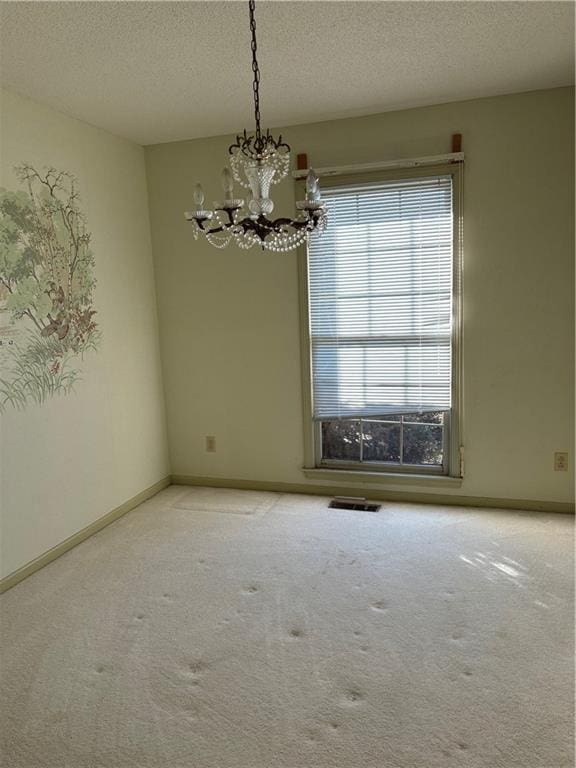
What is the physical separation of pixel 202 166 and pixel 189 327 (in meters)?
1.15

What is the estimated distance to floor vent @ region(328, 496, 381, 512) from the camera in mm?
3689

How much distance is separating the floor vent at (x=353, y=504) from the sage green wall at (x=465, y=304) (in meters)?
0.30

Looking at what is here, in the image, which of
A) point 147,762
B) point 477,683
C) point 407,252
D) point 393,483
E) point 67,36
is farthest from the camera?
point 393,483

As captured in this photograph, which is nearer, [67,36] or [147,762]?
[147,762]

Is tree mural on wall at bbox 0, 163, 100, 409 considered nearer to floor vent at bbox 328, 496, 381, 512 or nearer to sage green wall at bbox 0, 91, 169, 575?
sage green wall at bbox 0, 91, 169, 575

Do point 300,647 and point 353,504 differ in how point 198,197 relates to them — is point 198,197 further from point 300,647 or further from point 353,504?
point 353,504

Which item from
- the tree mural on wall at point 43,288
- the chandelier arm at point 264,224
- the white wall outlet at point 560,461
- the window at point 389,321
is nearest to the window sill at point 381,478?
the window at point 389,321

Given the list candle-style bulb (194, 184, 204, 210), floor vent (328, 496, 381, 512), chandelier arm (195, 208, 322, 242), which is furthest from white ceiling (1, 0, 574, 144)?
floor vent (328, 496, 381, 512)

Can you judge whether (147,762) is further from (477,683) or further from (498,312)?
(498,312)

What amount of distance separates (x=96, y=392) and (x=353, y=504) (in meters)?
1.88

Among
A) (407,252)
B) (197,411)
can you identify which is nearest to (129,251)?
(197,411)

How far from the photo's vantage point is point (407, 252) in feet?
11.5

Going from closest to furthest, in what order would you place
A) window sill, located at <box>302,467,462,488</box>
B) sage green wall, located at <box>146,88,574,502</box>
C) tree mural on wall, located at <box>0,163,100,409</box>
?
tree mural on wall, located at <box>0,163,100,409</box>, sage green wall, located at <box>146,88,574,502</box>, window sill, located at <box>302,467,462,488</box>

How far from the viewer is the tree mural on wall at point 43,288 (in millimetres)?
2832
